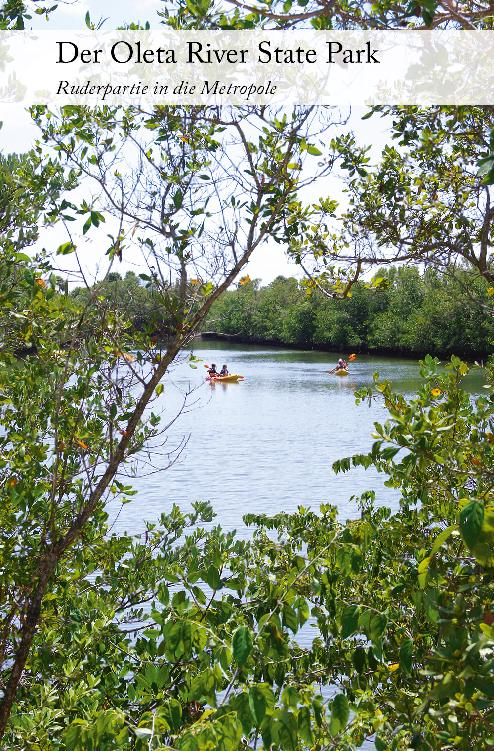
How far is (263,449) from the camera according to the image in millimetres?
25219

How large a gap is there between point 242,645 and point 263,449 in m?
23.2

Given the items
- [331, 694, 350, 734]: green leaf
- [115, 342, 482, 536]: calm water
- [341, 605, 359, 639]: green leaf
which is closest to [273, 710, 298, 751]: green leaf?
[331, 694, 350, 734]: green leaf

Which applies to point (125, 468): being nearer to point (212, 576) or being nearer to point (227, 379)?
point (212, 576)

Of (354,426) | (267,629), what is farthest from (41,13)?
(354,426)

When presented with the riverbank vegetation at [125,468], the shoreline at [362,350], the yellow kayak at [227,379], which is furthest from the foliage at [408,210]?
the shoreline at [362,350]

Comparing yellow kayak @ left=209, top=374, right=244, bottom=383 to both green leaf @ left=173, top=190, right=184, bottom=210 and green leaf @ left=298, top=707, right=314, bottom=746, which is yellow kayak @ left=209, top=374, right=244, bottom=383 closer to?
green leaf @ left=173, top=190, right=184, bottom=210

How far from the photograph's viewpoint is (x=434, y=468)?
430cm

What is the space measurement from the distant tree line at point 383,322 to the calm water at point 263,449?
7952 mm

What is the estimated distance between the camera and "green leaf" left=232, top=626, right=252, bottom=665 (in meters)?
2.04

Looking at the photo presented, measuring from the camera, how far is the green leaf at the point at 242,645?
204 centimetres

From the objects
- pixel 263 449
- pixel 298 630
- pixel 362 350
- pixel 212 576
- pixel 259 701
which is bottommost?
pixel 263 449

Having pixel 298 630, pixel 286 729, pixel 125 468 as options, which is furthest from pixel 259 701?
pixel 125 468

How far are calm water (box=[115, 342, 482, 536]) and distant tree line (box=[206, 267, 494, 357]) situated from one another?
26.1 feet

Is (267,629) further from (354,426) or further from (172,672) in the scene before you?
(354,426)
